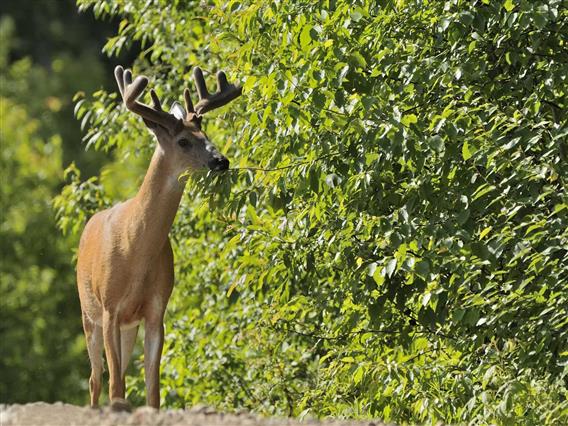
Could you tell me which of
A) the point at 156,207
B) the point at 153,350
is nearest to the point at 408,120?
the point at 156,207

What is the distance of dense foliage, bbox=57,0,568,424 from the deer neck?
1.36 feet

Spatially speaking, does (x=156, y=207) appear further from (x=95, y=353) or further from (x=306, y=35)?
(x=306, y=35)

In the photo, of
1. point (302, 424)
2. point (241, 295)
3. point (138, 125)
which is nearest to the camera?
point (302, 424)

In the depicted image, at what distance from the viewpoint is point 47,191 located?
23.6 meters

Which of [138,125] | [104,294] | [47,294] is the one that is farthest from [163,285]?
[47,294]

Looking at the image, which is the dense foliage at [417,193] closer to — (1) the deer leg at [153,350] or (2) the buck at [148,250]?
(2) the buck at [148,250]

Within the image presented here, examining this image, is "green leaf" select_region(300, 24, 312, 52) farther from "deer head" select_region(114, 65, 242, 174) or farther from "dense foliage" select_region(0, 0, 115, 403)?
"dense foliage" select_region(0, 0, 115, 403)

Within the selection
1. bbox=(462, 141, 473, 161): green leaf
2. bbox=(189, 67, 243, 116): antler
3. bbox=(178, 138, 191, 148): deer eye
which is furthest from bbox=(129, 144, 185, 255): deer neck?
bbox=(462, 141, 473, 161): green leaf

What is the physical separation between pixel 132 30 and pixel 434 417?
6.39m

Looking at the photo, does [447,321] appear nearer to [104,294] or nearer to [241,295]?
[104,294]

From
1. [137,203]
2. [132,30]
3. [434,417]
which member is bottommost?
[434,417]

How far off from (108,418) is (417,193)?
8.96ft

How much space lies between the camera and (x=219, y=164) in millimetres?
9648

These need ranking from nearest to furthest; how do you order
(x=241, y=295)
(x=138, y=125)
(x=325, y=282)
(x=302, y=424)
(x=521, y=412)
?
(x=302, y=424) → (x=521, y=412) → (x=325, y=282) → (x=241, y=295) → (x=138, y=125)
